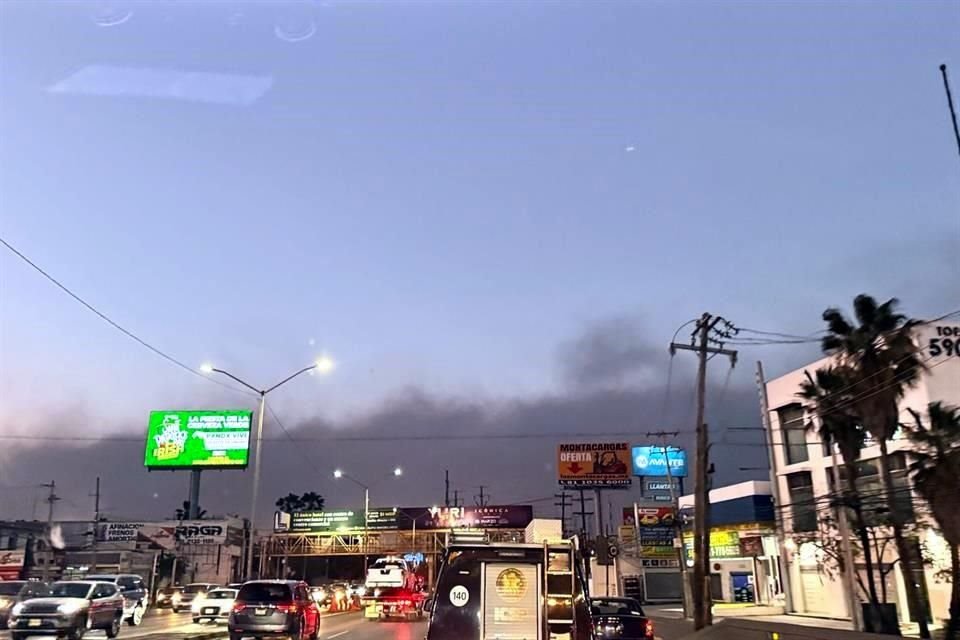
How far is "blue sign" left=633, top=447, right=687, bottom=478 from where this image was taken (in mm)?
80750

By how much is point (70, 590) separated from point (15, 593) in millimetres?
6100

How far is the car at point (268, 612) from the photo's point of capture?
843 inches

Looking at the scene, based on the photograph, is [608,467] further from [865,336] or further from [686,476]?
[865,336]

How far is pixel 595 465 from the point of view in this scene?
259ft

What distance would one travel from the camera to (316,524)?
86.7 m

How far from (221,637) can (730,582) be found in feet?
152

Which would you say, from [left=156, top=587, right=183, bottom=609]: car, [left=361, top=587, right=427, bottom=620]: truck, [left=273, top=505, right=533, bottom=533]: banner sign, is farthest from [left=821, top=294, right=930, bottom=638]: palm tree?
[left=273, top=505, right=533, bottom=533]: banner sign

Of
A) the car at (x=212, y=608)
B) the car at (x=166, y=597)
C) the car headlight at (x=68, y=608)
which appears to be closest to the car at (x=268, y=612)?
the car headlight at (x=68, y=608)

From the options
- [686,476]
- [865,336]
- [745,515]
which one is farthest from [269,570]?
[865,336]

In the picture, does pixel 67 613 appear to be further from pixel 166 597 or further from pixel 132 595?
pixel 166 597

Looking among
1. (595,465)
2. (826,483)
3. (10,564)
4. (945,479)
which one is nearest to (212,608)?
(945,479)

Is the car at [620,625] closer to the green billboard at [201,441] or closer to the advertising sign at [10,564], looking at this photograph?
the green billboard at [201,441]

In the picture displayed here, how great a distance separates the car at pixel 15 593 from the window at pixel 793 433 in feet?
119

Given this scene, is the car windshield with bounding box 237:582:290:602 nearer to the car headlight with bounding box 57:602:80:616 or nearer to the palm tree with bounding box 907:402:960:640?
the car headlight with bounding box 57:602:80:616
